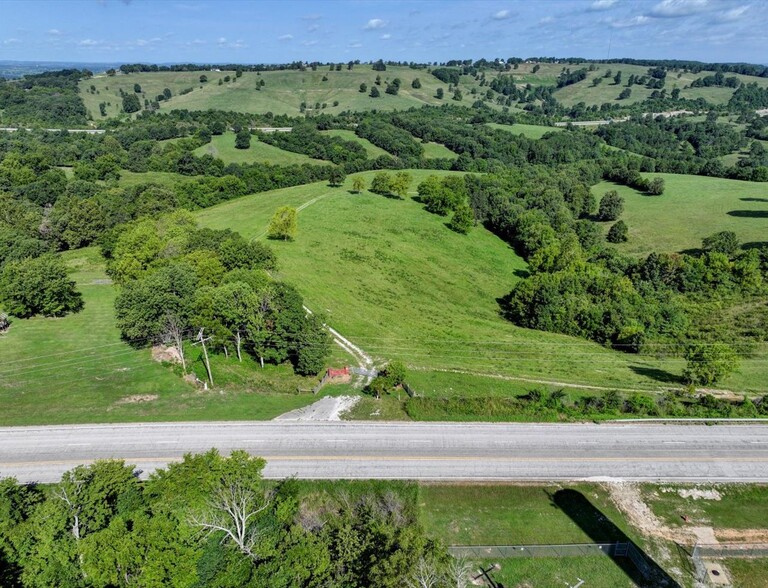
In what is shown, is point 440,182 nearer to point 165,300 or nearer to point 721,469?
point 165,300

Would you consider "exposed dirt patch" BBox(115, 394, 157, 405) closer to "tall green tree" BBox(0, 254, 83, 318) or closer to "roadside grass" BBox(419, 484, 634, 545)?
"tall green tree" BBox(0, 254, 83, 318)

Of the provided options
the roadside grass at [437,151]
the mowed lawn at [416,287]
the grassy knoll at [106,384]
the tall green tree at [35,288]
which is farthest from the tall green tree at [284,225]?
the roadside grass at [437,151]

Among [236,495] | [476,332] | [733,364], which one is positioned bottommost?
[476,332]

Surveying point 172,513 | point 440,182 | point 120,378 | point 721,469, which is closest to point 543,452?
point 721,469

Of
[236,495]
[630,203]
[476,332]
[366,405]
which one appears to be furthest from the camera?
[630,203]

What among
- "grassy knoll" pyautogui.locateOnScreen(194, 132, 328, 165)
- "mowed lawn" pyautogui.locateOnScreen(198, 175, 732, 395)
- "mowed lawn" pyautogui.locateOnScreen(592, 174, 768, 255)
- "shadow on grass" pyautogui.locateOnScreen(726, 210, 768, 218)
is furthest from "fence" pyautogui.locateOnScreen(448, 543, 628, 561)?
"grassy knoll" pyautogui.locateOnScreen(194, 132, 328, 165)

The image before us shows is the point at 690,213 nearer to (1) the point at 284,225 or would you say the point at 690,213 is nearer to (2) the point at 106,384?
(1) the point at 284,225

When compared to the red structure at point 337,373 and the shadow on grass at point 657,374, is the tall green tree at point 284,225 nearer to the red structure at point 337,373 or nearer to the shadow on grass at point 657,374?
the red structure at point 337,373
